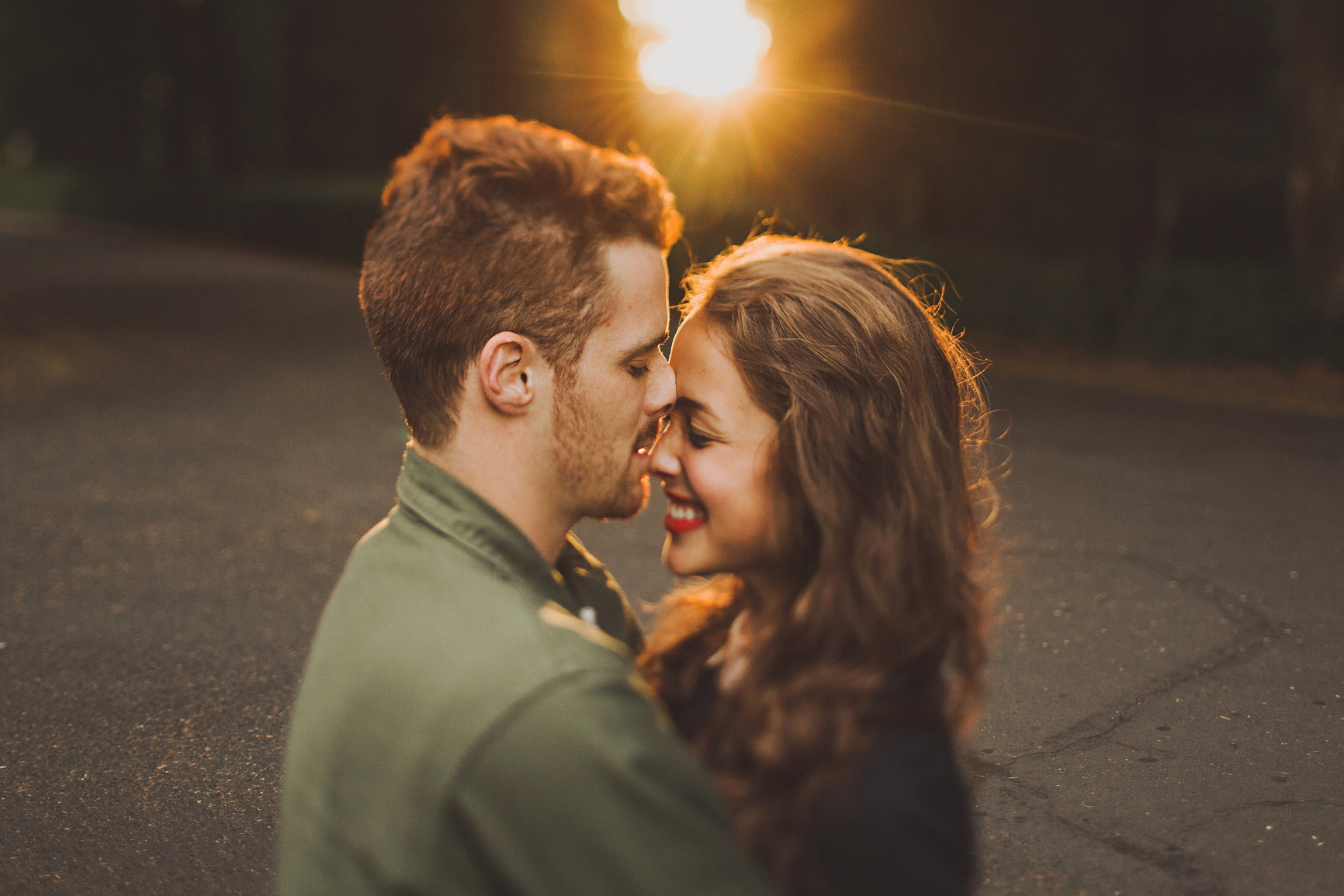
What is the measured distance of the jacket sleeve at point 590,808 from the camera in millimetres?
1100

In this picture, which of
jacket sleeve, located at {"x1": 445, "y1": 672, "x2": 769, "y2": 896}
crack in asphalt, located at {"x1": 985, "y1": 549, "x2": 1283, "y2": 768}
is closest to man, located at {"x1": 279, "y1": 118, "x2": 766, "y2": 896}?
jacket sleeve, located at {"x1": 445, "y1": 672, "x2": 769, "y2": 896}

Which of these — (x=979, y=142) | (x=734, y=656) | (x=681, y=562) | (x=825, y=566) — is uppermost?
(x=979, y=142)

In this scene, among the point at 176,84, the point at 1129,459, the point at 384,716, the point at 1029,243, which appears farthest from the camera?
the point at 176,84

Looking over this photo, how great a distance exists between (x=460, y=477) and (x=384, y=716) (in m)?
0.49

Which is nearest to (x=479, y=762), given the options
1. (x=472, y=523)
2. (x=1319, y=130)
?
(x=472, y=523)

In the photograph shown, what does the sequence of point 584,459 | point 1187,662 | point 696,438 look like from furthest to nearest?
point 1187,662
point 696,438
point 584,459

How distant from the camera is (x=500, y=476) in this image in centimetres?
165

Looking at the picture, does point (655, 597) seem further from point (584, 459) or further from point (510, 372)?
point (510, 372)

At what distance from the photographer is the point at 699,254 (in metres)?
15.2

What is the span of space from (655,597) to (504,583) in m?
3.72

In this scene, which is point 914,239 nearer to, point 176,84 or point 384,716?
point 384,716

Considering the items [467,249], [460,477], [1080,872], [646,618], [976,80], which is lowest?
[646,618]

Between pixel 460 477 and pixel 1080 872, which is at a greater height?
pixel 460 477

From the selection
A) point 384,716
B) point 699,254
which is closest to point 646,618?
point 384,716
